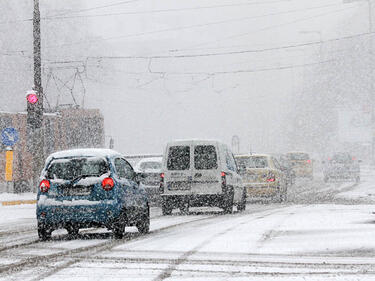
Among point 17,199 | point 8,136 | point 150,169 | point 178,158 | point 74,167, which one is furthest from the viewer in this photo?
point 17,199

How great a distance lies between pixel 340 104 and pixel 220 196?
8009 centimetres

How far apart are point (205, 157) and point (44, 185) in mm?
7378

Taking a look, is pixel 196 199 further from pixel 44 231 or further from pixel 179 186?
pixel 44 231

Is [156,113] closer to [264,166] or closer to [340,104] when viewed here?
[340,104]

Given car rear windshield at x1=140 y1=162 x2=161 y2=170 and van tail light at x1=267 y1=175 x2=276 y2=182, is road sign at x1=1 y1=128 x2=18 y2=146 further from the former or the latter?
van tail light at x1=267 y1=175 x2=276 y2=182

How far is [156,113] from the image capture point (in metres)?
151

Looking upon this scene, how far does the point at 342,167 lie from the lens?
44.8 metres

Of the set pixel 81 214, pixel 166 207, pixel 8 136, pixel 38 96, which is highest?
pixel 38 96

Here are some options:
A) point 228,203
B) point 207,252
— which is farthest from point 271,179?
point 207,252

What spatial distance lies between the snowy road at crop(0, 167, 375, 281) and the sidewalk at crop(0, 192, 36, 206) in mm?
9612

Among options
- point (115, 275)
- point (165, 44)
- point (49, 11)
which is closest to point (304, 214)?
point (115, 275)

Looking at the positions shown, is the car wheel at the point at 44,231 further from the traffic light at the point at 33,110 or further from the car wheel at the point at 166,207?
the traffic light at the point at 33,110

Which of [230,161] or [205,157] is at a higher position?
[205,157]

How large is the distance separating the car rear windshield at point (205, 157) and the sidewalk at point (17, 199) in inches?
315
